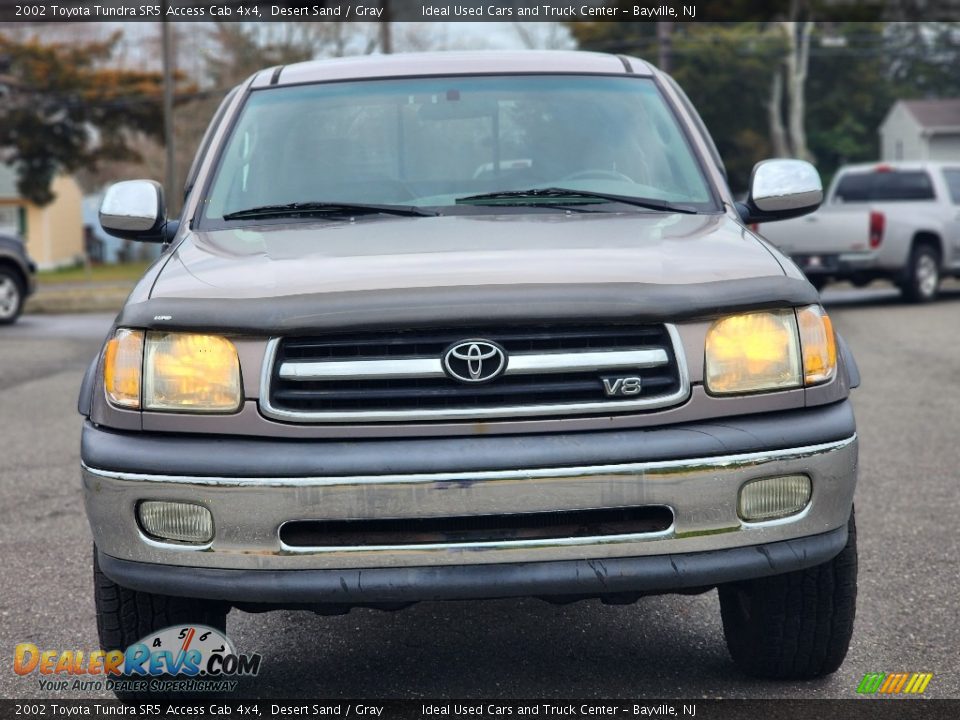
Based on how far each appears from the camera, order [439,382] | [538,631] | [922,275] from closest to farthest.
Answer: [439,382], [538,631], [922,275]

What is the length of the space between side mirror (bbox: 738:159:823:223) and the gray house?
47.2 m

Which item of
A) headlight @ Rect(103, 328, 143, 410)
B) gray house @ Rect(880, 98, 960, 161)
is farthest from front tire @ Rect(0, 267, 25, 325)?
gray house @ Rect(880, 98, 960, 161)

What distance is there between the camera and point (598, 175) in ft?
14.7

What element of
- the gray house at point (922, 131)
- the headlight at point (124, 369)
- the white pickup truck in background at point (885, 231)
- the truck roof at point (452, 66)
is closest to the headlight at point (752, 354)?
the headlight at point (124, 369)

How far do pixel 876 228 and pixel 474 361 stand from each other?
14.9m

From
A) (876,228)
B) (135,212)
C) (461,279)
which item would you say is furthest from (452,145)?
(876,228)

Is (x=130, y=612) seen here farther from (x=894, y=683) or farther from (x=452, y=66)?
(x=452, y=66)

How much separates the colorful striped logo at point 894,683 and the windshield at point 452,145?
58.6 inches

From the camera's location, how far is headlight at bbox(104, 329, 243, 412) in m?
3.24

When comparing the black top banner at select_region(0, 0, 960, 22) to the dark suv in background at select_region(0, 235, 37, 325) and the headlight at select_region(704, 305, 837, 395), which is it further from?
the headlight at select_region(704, 305, 837, 395)

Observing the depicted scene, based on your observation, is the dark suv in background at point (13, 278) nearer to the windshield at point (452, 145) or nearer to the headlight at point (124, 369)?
the windshield at point (452, 145)

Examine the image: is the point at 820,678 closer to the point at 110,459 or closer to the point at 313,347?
the point at 313,347

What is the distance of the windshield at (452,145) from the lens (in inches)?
173

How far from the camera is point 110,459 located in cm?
323
